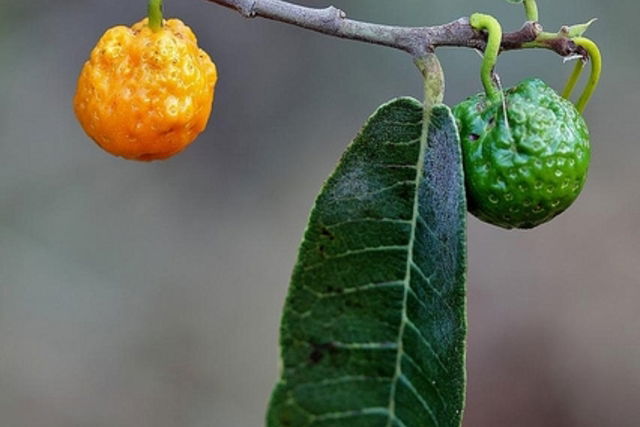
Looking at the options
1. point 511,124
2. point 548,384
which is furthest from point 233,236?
point 511,124

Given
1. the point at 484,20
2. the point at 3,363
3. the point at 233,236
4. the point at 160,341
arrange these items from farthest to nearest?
the point at 233,236 → the point at 160,341 → the point at 3,363 → the point at 484,20

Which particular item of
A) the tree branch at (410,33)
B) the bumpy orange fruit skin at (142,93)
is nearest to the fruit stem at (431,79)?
the tree branch at (410,33)

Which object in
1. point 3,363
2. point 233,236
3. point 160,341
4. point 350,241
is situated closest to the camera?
point 350,241

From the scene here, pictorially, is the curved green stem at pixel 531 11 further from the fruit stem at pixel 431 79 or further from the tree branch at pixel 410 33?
the fruit stem at pixel 431 79

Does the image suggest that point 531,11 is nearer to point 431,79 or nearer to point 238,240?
point 431,79

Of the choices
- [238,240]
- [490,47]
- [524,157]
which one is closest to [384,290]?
[524,157]

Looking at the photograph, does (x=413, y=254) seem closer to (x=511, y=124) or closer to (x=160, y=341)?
(x=511, y=124)

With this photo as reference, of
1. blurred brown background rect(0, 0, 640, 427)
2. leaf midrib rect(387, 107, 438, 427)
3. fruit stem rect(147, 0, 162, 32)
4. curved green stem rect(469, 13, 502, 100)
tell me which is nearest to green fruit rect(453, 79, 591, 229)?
curved green stem rect(469, 13, 502, 100)
